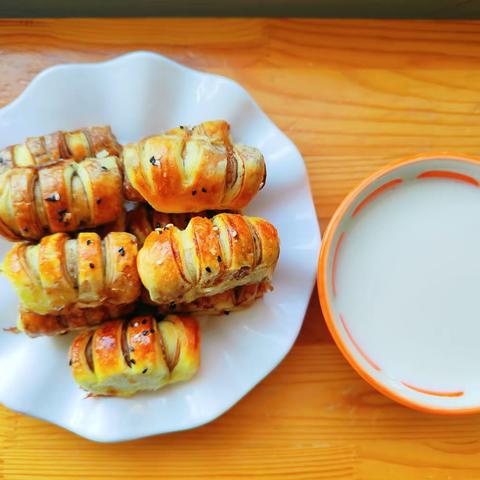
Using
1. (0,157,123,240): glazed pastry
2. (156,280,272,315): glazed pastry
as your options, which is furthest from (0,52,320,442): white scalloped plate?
(0,157,123,240): glazed pastry

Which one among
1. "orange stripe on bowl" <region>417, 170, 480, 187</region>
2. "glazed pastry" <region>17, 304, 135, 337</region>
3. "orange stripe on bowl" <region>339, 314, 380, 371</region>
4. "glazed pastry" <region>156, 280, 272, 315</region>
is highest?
"orange stripe on bowl" <region>417, 170, 480, 187</region>

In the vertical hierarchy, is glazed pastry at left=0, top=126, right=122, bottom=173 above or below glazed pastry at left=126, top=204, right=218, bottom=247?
above

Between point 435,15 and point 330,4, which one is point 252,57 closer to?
point 330,4

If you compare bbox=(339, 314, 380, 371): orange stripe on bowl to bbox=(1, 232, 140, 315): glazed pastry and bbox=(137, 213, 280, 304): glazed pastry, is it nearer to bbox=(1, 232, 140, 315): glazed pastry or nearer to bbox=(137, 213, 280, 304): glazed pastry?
bbox=(137, 213, 280, 304): glazed pastry

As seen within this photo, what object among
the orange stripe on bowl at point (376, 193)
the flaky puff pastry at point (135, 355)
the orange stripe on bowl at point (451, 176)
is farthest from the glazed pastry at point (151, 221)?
the orange stripe on bowl at point (451, 176)

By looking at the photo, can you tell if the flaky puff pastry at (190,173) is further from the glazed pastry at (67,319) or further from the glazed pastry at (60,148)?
the glazed pastry at (67,319)

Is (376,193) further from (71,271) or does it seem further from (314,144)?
(71,271)
